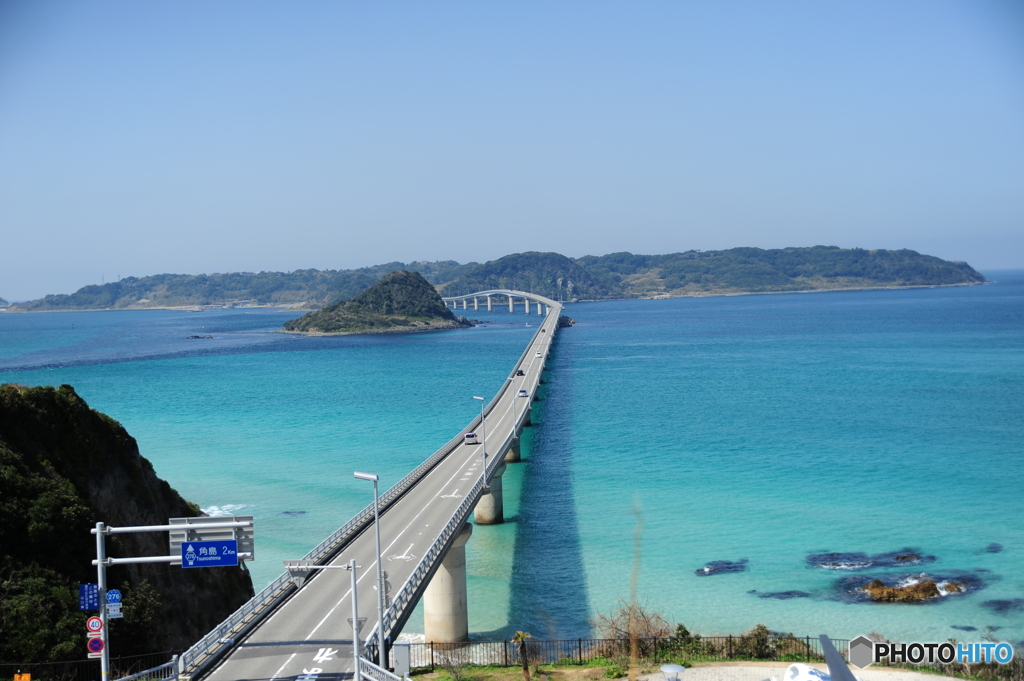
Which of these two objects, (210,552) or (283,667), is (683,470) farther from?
(210,552)

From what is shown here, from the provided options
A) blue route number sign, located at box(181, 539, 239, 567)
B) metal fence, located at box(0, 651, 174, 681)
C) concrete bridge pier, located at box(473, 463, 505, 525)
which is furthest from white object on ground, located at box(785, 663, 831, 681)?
concrete bridge pier, located at box(473, 463, 505, 525)

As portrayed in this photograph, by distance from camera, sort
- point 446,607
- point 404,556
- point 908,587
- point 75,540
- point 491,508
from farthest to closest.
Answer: point 491,508 < point 908,587 < point 446,607 < point 404,556 < point 75,540

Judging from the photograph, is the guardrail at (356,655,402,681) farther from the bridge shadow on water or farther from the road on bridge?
the bridge shadow on water

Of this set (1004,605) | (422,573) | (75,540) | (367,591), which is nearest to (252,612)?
(367,591)

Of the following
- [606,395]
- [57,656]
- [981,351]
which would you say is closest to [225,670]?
[57,656]

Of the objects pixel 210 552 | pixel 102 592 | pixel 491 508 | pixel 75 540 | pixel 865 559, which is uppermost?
pixel 210 552

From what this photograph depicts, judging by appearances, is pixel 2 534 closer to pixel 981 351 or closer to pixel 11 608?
pixel 11 608
